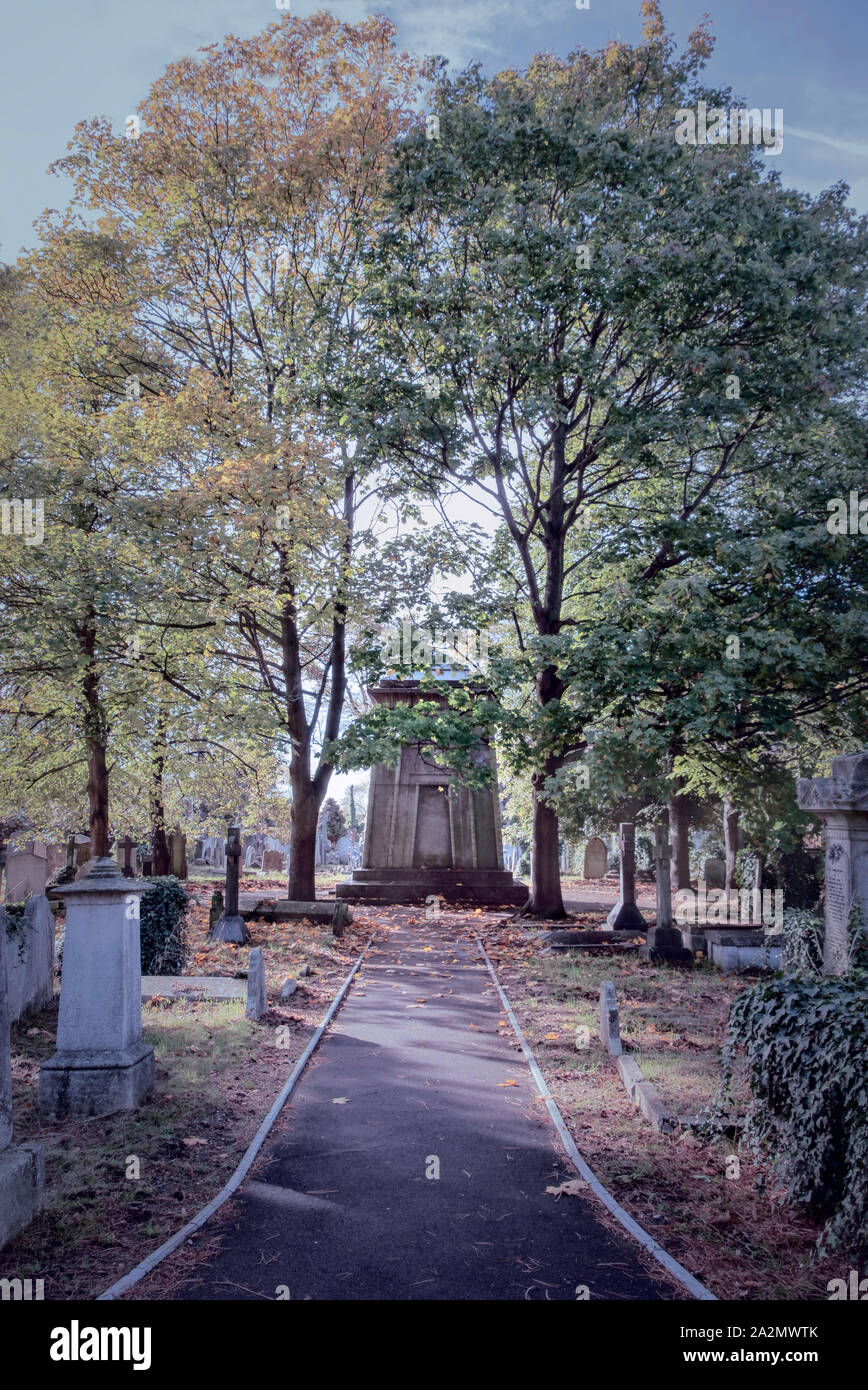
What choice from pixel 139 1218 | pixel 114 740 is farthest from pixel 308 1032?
pixel 114 740

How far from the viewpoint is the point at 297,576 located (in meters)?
17.1

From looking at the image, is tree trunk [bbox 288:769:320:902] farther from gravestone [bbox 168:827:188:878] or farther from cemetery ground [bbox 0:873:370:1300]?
cemetery ground [bbox 0:873:370:1300]

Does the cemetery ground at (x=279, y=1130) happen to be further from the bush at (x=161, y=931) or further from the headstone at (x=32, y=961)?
the bush at (x=161, y=931)

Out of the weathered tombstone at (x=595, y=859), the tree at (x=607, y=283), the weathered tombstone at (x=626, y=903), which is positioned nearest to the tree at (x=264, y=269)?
the tree at (x=607, y=283)

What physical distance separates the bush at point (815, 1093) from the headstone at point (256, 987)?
562cm

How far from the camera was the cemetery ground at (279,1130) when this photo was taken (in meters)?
4.07

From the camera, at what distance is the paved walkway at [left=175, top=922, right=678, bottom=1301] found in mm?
3875

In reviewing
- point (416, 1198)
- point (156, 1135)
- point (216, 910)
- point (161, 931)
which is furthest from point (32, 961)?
point (416, 1198)

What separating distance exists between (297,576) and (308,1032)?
10350mm

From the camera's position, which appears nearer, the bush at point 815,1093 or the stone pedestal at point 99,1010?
the bush at point 815,1093

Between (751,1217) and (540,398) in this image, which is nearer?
(751,1217)

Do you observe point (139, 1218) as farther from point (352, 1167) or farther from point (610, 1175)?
point (610, 1175)

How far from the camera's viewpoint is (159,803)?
21.9 metres

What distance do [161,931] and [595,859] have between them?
24437 mm
